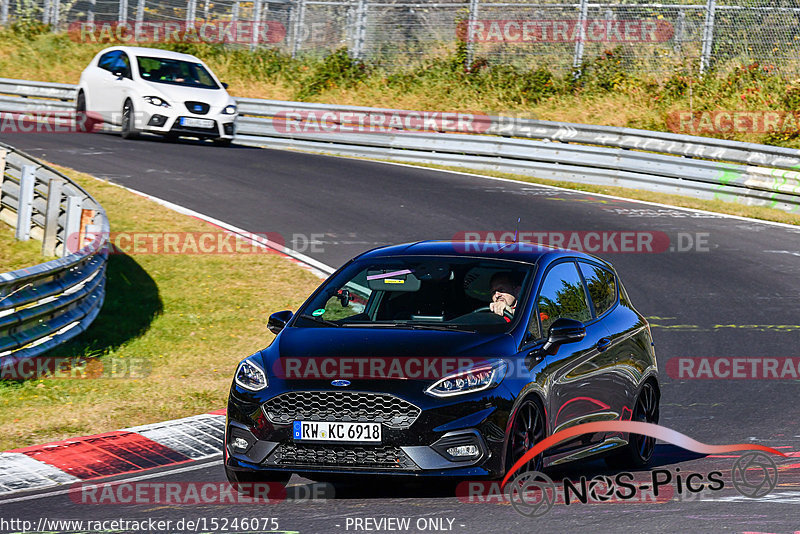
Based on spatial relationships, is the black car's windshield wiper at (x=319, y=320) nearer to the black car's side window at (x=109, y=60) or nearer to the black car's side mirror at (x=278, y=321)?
the black car's side mirror at (x=278, y=321)

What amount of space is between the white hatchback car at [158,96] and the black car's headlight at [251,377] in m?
18.0

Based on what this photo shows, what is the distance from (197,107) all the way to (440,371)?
1879cm

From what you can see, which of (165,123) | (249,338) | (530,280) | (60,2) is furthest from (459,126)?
(60,2)

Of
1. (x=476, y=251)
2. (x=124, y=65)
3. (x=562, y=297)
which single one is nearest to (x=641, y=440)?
(x=562, y=297)

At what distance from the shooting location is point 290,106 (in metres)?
27.2

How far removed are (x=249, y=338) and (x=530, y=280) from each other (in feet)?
18.3

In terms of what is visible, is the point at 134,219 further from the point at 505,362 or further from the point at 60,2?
the point at 60,2

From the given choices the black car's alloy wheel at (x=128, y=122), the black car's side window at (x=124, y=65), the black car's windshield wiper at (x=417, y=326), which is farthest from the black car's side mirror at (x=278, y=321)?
the black car's side window at (x=124, y=65)

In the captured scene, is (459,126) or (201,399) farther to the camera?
(459,126)

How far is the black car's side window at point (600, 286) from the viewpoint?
8711 millimetres

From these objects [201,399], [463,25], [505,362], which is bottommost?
[201,399]

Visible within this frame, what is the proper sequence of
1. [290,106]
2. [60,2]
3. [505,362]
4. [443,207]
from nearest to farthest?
[505,362]
[443,207]
[290,106]
[60,2]

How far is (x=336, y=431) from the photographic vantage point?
22.2 feet

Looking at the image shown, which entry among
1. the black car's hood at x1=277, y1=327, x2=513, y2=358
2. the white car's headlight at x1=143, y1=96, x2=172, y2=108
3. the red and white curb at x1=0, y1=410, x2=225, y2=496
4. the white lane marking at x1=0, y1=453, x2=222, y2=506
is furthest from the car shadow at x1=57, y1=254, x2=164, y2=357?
the white car's headlight at x1=143, y1=96, x2=172, y2=108
